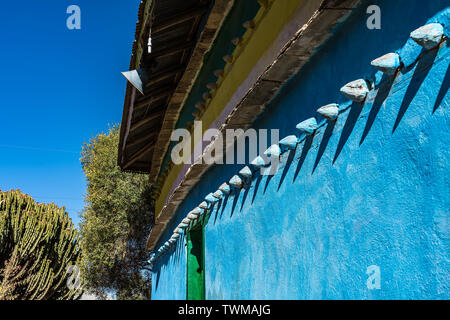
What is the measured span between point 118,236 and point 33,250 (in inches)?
245

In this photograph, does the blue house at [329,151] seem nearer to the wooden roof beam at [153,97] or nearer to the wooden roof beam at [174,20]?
the wooden roof beam at [174,20]

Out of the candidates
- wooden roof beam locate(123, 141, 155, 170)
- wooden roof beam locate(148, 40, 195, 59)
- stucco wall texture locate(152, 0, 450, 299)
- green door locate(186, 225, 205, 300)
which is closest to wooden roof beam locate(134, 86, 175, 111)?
wooden roof beam locate(148, 40, 195, 59)

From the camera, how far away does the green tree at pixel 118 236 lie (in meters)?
18.2

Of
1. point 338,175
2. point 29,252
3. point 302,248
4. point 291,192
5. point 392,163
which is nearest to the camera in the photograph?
point 392,163

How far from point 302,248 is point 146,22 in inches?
153

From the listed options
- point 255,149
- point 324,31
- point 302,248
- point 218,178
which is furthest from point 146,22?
point 302,248

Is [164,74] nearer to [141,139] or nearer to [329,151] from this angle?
[141,139]

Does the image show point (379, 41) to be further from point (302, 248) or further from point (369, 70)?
point (302, 248)

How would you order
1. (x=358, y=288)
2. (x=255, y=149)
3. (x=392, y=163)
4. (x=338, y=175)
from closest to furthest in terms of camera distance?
(x=392, y=163), (x=358, y=288), (x=338, y=175), (x=255, y=149)

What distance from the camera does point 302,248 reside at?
268 cm

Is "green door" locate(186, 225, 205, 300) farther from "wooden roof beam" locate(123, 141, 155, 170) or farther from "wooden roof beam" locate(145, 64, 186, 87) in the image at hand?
"wooden roof beam" locate(123, 141, 155, 170)

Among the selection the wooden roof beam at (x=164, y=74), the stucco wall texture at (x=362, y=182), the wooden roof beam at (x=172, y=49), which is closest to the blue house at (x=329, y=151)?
the stucco wall texture at (x=362, y=182)

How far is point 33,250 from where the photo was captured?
485 inches

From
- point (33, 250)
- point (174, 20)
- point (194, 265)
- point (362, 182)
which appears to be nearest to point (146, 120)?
point (174, 20)
